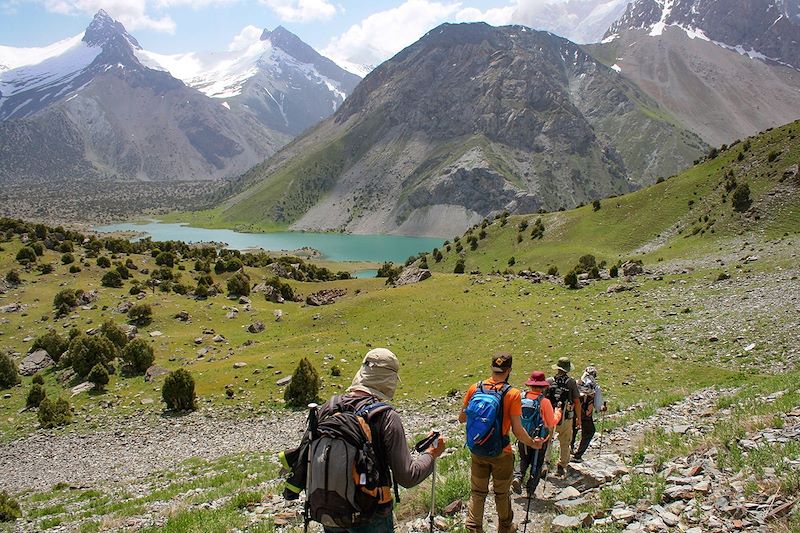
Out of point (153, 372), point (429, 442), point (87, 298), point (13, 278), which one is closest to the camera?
point (429, 442)

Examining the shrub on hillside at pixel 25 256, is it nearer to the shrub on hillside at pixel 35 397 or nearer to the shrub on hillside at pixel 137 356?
the shrub on hillside at pixel 137 356

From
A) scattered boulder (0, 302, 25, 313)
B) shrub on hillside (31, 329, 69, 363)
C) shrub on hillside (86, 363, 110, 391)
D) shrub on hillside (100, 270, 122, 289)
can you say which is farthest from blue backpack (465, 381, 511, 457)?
shrub on hillside (100, 270, 122, 289)

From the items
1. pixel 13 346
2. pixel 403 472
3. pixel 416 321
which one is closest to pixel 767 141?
pixel 416 321

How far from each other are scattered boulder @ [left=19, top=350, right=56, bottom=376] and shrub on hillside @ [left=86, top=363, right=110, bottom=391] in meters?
8.08

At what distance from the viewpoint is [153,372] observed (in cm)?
3575

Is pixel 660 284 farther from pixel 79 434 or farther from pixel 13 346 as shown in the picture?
pixel 13 346

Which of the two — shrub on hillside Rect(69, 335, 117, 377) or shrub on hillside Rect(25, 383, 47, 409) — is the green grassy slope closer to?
shrub on hillside Rect(69, 335, 117, 377)

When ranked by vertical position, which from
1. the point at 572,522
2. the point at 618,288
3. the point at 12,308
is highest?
the point at 618,288

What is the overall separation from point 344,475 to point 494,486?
4.45 meters

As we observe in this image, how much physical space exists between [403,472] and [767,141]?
79595 mm

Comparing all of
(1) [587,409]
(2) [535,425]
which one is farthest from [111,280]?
(2) [535,425]

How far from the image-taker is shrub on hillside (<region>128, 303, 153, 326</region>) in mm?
48219

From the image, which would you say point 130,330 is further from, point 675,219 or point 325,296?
point 675,219

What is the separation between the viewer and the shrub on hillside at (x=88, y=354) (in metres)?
35.9
